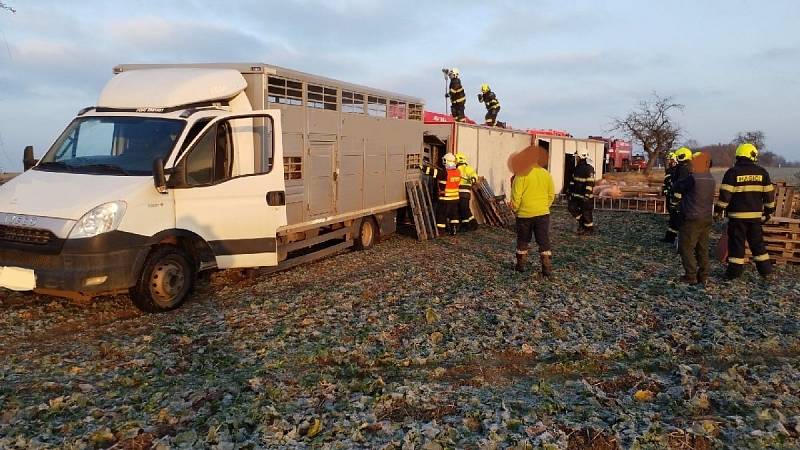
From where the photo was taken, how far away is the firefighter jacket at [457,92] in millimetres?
17125

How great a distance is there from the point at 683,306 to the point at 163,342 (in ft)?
19.2

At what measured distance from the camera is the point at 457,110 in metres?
17.2

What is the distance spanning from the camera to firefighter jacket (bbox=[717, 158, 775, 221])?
855 cm

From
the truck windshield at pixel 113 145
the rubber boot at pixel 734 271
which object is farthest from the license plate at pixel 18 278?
the rubber boot at pixel 734 271

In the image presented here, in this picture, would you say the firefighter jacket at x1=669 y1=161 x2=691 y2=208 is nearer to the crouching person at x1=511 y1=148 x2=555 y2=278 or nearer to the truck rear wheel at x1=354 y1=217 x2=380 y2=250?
the crouching person at x1=511 y1=148 x2=555 y2=278

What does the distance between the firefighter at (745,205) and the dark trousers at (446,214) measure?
618 centimetres

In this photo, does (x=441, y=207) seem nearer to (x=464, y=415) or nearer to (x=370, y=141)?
(x=370, y=141)

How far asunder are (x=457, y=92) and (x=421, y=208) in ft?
17.0

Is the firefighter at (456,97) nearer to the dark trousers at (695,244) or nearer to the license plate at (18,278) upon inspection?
the dark trousers at (695,244)

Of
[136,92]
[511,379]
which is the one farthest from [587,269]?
[136,92]

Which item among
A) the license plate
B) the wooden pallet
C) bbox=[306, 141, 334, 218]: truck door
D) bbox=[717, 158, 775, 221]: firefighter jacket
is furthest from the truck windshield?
bbox=[717, 158, 775, 221]: firefighter jacket

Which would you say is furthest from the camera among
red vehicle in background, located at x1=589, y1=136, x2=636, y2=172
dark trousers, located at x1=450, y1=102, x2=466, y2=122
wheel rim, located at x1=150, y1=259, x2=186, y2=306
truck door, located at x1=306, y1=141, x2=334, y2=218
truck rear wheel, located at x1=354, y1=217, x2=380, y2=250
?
red vehicle in background, located at x1=589, y1=136, x2=636, y2=172

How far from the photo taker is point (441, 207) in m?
13.9

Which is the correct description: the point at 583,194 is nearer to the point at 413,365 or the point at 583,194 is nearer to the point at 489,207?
the point at 489,207
